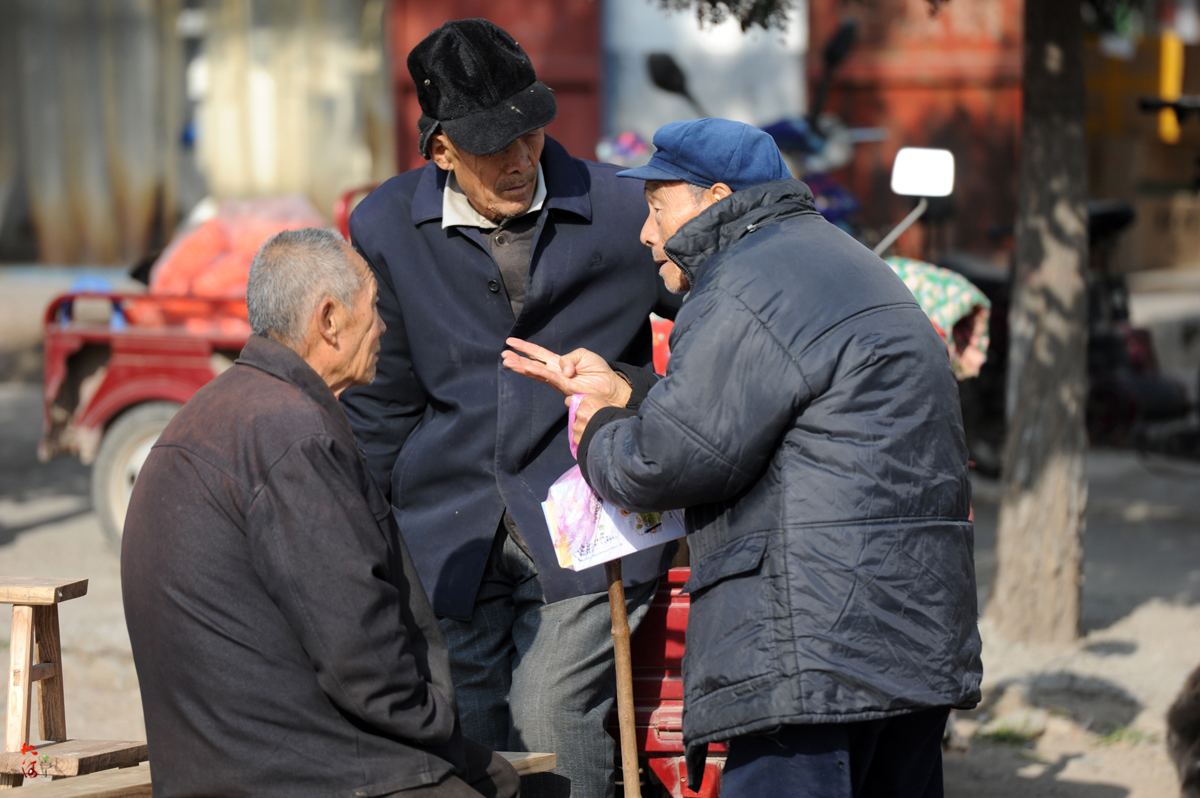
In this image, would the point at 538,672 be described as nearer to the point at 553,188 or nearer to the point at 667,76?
the point at 553,188

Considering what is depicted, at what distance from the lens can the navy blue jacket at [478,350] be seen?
2617mm

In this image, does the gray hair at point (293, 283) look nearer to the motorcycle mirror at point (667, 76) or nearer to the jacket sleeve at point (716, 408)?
the jacket sleeve at point (716, 408)

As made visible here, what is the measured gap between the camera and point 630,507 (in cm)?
216

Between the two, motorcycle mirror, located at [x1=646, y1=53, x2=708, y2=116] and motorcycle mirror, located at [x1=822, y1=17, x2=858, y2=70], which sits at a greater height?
motorcycle mirror, located at [x1=822, y1=17, x2=858, y2=70]

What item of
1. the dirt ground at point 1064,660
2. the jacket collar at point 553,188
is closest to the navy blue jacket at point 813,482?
the jacket collar at point 553,188

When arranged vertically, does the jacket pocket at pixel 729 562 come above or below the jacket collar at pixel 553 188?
below

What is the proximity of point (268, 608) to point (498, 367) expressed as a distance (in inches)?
34.6

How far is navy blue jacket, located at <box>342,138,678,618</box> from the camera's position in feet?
8.59

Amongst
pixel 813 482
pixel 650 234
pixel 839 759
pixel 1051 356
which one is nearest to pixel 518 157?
pixel 650 234

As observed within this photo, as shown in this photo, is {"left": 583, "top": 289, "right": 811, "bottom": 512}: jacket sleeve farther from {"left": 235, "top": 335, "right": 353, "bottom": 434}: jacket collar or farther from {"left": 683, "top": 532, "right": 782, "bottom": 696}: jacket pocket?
{"left": 235, "top": 335, "right": 353, "bottom": 434}: jacket collar

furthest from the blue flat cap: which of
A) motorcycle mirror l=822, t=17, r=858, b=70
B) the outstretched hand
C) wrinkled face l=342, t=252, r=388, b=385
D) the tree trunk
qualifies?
motorcycle mirror l=822, t=17, r=858, b=70

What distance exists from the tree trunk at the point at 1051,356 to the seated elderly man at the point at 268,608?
334cm

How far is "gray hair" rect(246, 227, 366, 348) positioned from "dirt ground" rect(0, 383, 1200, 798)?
106 inches

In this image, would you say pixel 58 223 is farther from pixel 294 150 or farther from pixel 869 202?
pixel 869 202
